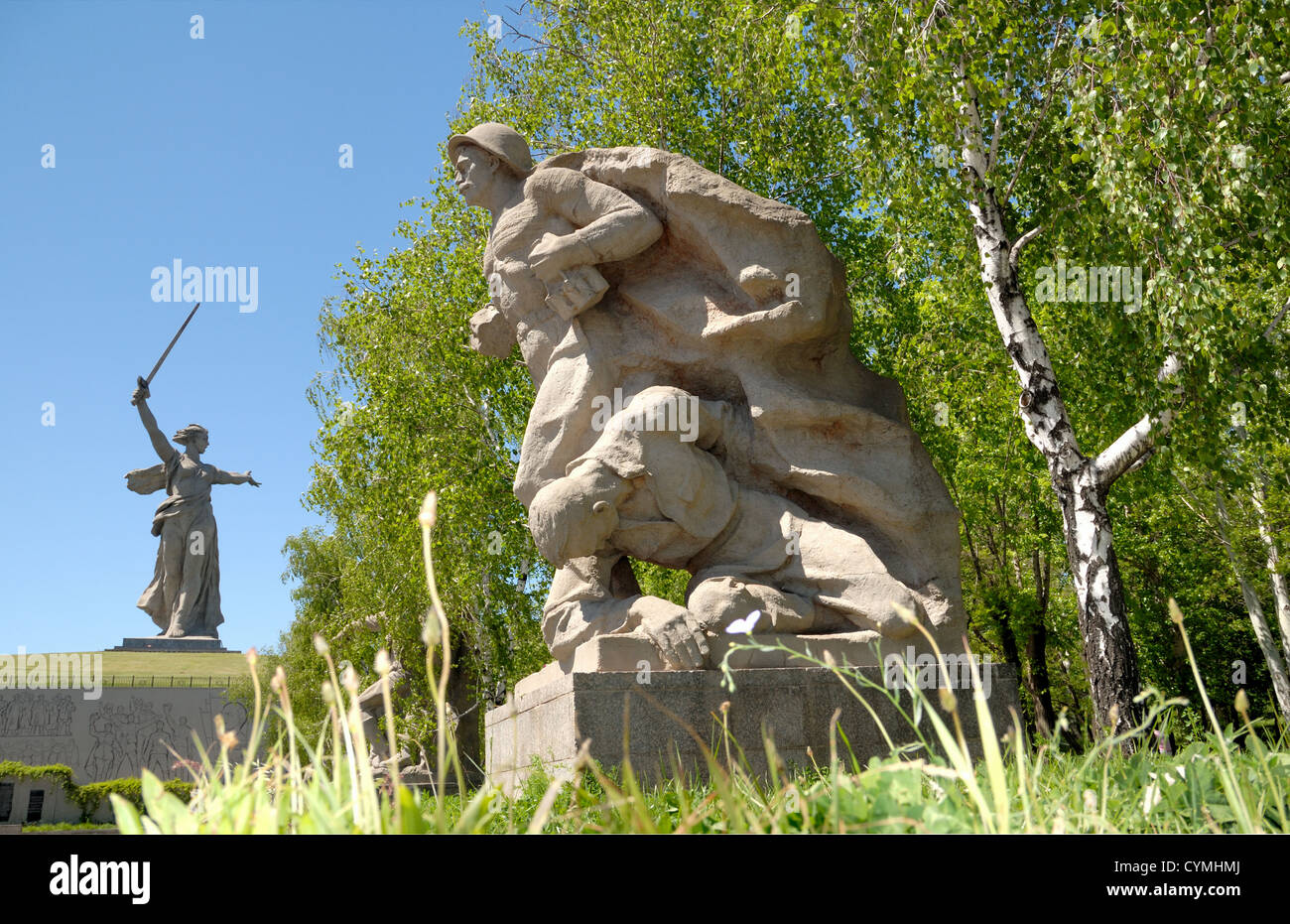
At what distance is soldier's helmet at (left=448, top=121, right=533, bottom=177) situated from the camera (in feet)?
24.7

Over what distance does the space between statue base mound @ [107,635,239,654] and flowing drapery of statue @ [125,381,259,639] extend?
1.86ft

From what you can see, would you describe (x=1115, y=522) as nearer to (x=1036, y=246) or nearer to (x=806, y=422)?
(x=1036, y=246)

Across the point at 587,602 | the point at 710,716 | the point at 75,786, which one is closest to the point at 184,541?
the point at 75,786

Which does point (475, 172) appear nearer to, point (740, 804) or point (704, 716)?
point (704, 716)

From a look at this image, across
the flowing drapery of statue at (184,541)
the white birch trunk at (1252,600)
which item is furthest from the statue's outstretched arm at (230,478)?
the white birch trunk at (1252,600)

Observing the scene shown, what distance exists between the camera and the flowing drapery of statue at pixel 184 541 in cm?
3036

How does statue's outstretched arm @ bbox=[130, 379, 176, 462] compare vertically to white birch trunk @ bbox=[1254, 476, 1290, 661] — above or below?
above

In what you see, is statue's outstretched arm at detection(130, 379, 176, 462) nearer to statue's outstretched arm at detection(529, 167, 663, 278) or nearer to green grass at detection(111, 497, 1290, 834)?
statue's outstretched arm at detection(529, 167, 663, 278)

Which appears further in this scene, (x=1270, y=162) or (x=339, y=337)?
(x=339, y=337)

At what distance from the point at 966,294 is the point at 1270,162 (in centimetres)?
787

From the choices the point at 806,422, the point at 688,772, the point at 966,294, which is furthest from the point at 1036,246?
the point at 688,772

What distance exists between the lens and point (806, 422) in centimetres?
680

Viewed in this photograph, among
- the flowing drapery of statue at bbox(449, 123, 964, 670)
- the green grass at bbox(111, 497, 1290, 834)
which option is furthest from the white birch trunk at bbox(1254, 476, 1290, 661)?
the green grass at bbox(111, 497, 1290, 834)

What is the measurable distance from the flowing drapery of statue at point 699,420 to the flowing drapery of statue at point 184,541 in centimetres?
2614
